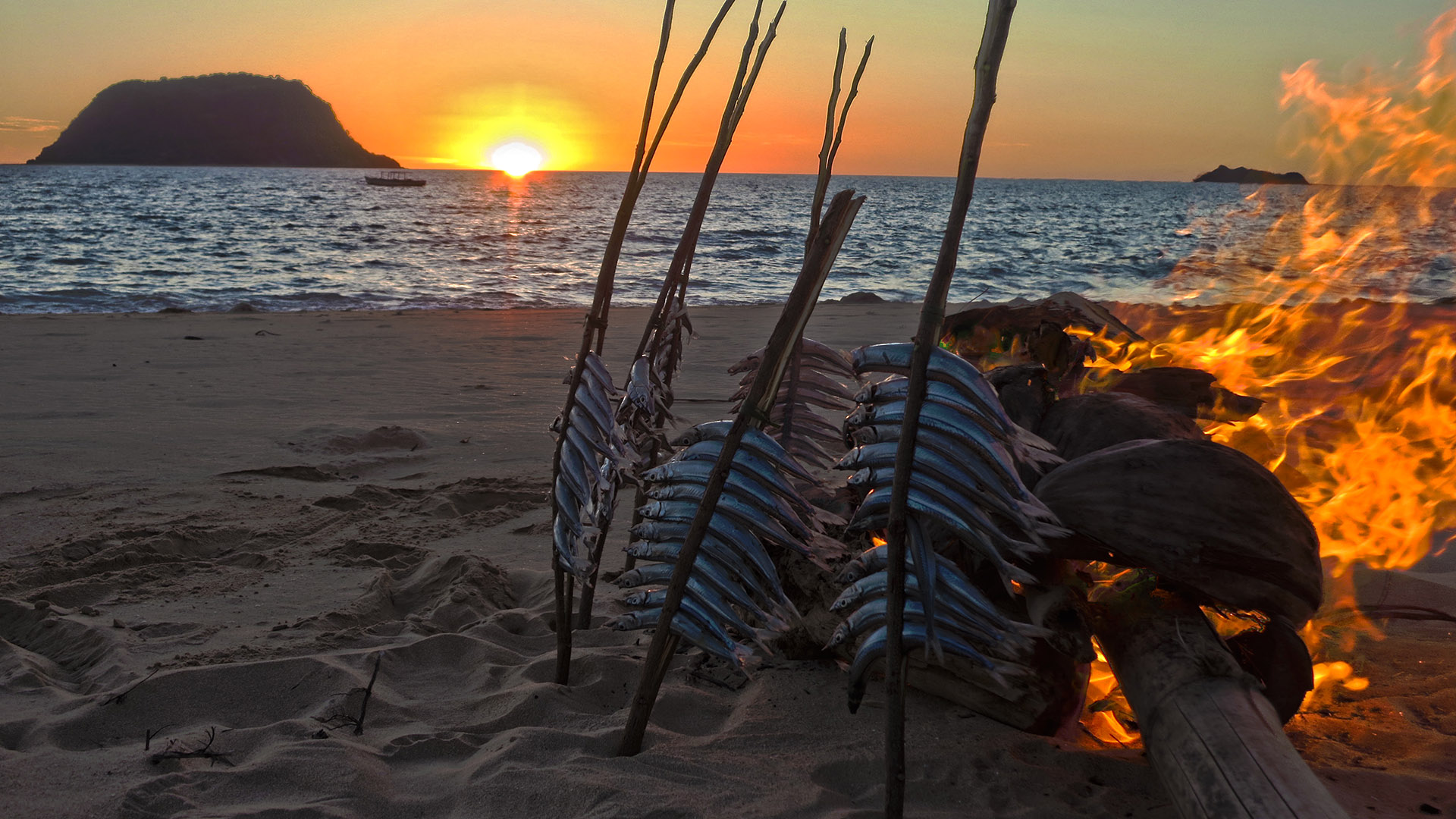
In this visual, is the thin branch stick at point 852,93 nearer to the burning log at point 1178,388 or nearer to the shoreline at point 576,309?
the burning log at point 1178,388

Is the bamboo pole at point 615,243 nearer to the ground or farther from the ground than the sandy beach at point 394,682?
farther from the ground

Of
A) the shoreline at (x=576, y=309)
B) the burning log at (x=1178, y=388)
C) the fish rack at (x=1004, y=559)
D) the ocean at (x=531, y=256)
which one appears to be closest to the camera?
the fish rack at (x=1004, y=559)

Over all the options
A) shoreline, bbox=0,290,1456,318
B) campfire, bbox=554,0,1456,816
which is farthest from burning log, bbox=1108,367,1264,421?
shoreline, bbox=0,290,1456,318

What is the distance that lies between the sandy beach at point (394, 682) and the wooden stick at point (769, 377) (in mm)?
527

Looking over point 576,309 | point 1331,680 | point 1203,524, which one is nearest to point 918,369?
point 1203,524

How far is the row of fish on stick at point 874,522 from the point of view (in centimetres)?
185

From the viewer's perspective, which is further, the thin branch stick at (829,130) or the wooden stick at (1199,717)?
the thin branch stick at (829,130)

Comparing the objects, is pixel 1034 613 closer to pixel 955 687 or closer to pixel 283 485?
pixel 955 687

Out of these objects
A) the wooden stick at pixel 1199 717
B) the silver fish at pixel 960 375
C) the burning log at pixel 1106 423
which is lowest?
the wooden stick at pixel 1199 717

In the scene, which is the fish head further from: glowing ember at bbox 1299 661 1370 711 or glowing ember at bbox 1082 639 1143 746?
glowing ember at bbox 1299 661 1370 711

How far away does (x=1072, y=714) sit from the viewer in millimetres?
2502

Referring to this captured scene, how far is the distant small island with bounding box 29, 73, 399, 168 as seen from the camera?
161625 millimetres

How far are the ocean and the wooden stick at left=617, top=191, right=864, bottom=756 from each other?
6.68 metres

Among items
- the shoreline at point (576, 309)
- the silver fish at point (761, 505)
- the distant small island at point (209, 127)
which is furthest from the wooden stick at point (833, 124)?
the distant small island at point (209, 127)
